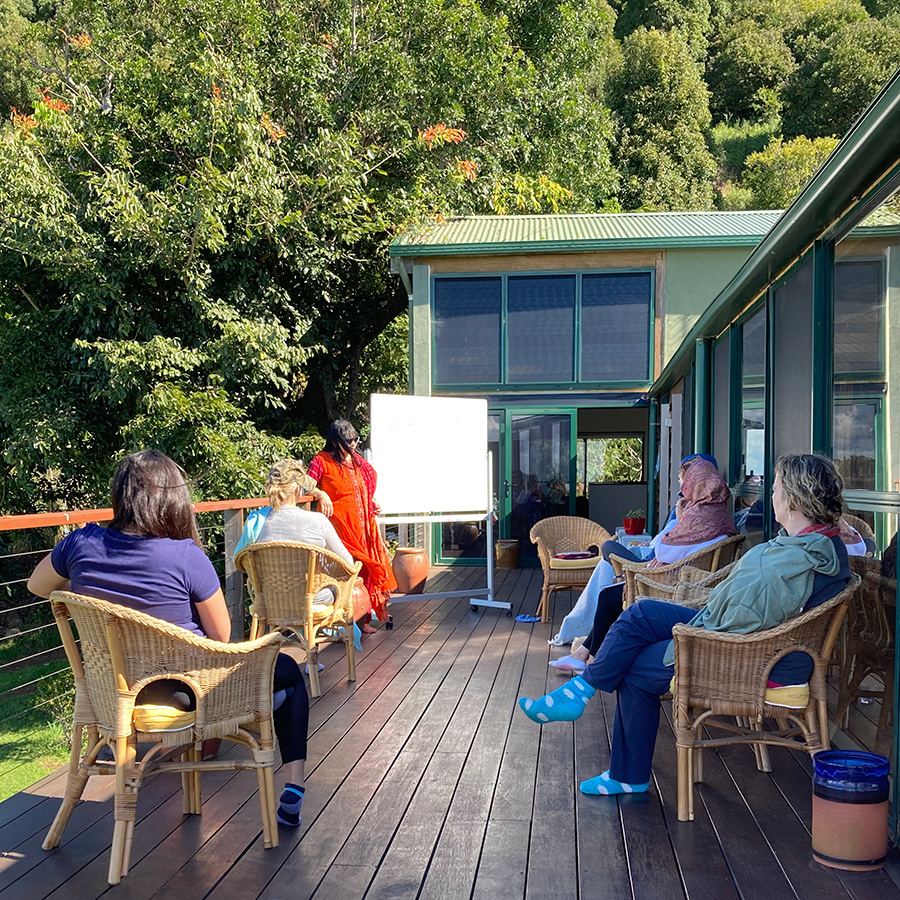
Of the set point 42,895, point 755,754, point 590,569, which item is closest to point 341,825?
point 42,895

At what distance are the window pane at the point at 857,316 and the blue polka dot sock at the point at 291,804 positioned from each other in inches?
94.3

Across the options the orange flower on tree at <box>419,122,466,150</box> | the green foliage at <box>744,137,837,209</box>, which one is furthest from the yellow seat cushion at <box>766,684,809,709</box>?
the green foliage at <box>744,137,837,209</box>

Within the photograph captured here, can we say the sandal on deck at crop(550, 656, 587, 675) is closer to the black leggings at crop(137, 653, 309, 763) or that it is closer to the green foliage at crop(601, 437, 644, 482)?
the black leggings at crop(137, 653, 309, 763)

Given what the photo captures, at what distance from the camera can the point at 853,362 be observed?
3346mm

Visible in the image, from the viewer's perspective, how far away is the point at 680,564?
450cm

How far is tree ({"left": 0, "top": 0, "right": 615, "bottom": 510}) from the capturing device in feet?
36.9

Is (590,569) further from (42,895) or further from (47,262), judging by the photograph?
(47,262)

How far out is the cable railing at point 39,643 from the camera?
4.97 metres

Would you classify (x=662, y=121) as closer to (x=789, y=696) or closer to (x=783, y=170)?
(x=783, y=170)

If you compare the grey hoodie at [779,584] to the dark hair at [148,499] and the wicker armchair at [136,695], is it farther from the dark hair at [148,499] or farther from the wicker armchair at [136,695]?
the dark hair at [148,499]

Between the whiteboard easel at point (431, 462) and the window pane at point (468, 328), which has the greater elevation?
the window pane at point (468, 328)

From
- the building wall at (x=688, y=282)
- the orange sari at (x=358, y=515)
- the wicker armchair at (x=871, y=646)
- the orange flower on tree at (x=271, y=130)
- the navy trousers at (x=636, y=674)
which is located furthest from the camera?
the orange flower on tree at (x=271, y=130)

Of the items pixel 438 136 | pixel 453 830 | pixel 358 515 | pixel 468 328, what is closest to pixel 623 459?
pixel 468 328

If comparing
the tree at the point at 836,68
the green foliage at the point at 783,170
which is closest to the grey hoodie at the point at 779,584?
the green foliage at the point at 783,170
